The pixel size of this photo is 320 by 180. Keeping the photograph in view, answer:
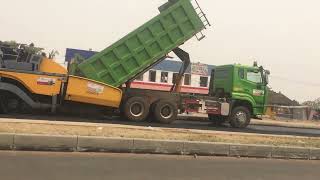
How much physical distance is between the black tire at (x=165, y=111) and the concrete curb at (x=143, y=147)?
713 centimetres

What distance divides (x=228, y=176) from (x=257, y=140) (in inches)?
225

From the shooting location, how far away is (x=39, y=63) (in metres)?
18.2

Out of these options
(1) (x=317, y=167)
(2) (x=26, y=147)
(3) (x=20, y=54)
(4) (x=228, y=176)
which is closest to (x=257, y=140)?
(1) (x=317, y=167)

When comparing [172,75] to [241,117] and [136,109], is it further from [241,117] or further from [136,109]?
[136,109]

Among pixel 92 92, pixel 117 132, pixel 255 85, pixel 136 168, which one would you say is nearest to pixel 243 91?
pixel 255 85

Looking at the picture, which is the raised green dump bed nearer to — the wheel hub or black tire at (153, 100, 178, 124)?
black tire at (153, 100, 178, 124)

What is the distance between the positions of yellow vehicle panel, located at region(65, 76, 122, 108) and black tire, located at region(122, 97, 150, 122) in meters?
0.40

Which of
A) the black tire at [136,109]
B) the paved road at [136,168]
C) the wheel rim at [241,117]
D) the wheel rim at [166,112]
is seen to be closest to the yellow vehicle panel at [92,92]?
the black tire at [136,109]

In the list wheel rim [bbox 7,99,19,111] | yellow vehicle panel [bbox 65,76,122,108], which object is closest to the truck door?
yellow vehicle panel [bbox 65,76,122,108]

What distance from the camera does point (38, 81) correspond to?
17.8 meters

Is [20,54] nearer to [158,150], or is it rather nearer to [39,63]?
[39,63]

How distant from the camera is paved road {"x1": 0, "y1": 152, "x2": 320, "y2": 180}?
343 inches

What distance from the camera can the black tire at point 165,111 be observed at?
20.1 metres

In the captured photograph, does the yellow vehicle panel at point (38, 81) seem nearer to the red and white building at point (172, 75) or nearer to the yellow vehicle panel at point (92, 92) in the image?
the yellow vehicle panel at point (92, 92)
